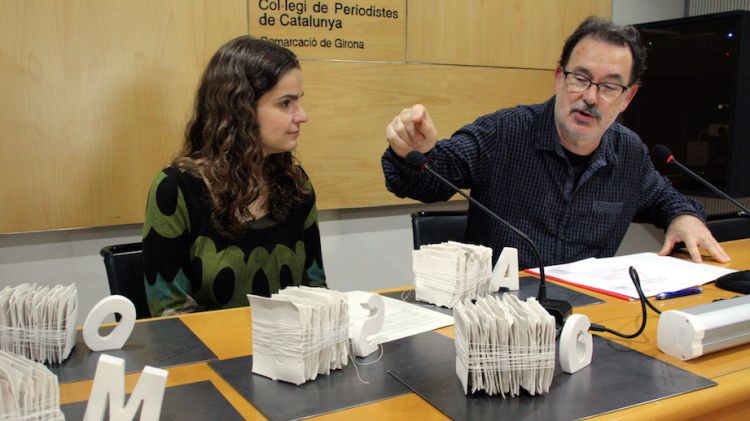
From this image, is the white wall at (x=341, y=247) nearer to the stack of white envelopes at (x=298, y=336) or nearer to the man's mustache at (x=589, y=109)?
the man's mustache at (x=589, y=109)

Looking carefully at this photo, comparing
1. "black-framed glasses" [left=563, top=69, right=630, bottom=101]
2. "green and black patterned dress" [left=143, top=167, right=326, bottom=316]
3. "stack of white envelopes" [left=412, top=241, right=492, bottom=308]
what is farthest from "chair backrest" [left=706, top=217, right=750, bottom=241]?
"green and black patterned dress" [left=143, top=167, right=326, bottom=316]

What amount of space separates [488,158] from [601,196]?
39cm

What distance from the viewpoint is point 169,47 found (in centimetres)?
246

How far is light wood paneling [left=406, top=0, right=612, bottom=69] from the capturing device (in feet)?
9.77

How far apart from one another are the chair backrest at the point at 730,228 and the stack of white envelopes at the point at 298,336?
186 cm

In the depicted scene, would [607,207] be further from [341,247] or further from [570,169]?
[341,247]

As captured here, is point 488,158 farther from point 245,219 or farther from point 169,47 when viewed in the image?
point 169,47

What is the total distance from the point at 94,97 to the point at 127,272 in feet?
3.12

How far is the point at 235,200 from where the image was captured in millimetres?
1726

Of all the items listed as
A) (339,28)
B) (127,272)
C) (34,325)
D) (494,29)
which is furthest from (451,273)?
(494,29)

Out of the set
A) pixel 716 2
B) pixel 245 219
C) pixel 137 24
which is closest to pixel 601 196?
pixel 245 219

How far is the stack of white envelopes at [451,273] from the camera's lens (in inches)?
53.1

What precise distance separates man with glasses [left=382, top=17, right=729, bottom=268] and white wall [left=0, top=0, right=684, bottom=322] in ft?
2.97

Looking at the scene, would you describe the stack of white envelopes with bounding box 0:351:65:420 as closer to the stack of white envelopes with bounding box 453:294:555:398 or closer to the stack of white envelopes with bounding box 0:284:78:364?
the stack of white envelopes with bounding box 0:284:78:364
